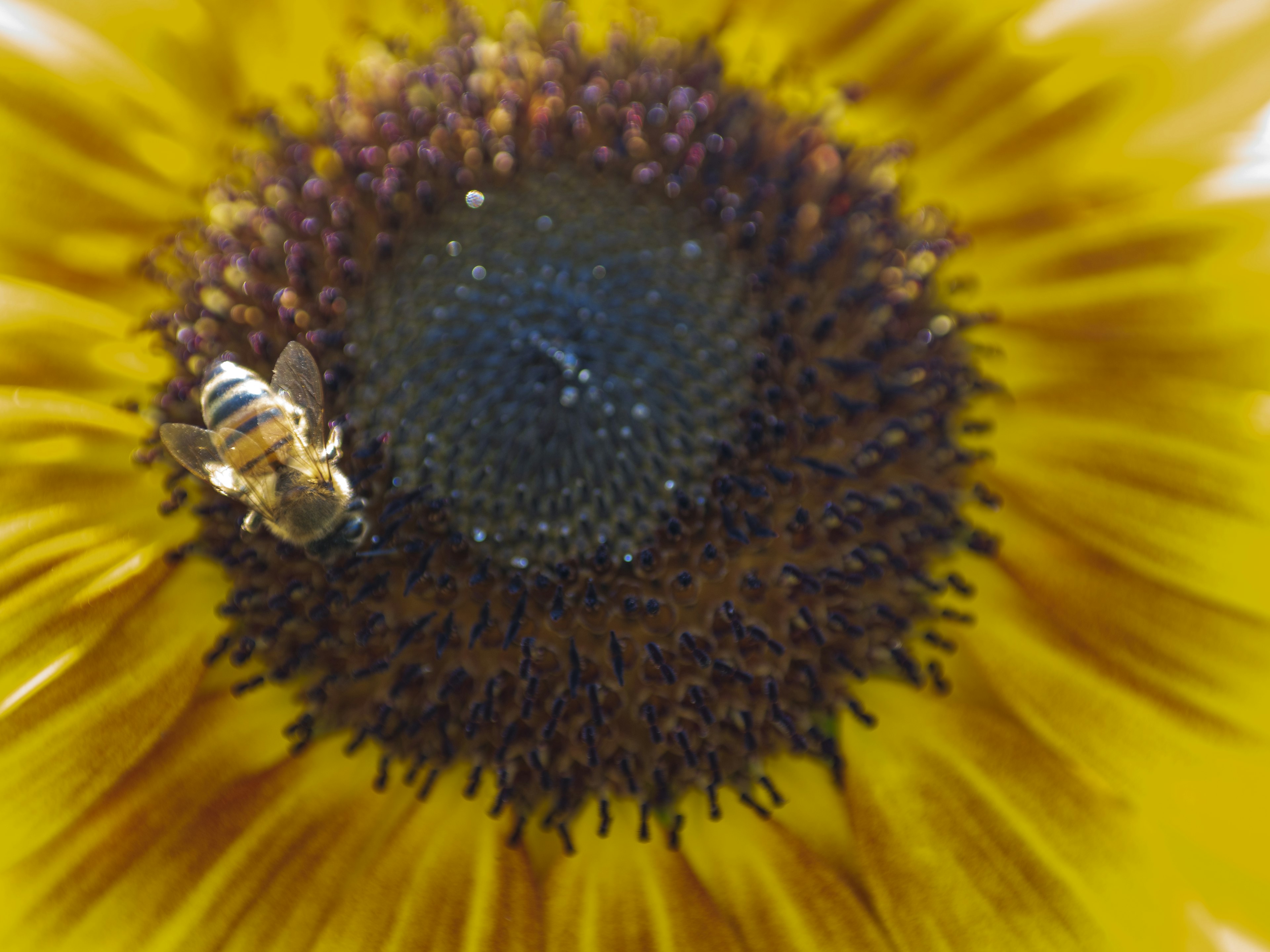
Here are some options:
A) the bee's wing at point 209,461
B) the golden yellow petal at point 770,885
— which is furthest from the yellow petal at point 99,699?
the golden yellow petal at point 770,885

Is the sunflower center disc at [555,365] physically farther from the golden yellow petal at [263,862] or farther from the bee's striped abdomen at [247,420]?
the golden yellow petal at [263,862]

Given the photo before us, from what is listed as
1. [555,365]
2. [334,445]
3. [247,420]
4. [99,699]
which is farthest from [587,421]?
[99,699]

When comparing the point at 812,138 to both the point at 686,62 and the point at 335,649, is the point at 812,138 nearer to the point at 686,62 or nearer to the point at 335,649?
the point at 686,62

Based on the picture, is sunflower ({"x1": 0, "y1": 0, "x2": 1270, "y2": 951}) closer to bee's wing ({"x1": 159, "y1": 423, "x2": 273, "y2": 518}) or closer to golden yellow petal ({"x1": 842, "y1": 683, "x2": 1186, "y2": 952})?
golden yellow petal ({"x1": 842, "y1": 683, "x2": 1186, "y2": 952})

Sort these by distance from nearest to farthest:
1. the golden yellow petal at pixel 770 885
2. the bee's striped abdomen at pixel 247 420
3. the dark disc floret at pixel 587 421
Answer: the bee's striped abdomen at pixel 247 420 → the dark disc floret at pixel 587 421 → the golden yellow petal at pixel 770 885

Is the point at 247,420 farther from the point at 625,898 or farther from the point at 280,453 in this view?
the point at 625,898

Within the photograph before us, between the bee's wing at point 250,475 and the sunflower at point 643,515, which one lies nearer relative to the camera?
the bee's wing at point 250,475

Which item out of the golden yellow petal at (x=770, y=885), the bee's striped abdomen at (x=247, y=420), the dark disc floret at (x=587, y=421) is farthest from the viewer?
the golden yellow petal at (x=770, y=885)
